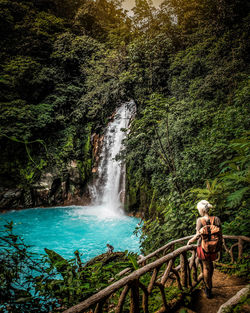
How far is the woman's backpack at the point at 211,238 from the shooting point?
2393 millimetres

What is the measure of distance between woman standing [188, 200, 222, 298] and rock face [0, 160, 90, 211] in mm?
12274

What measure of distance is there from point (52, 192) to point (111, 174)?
15.4 ft

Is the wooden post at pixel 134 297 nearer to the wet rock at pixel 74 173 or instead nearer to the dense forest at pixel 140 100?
the dense forest at pixel 140 100

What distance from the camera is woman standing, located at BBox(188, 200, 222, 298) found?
2398 millimetres

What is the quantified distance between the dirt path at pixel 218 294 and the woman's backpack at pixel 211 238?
71 centimetres

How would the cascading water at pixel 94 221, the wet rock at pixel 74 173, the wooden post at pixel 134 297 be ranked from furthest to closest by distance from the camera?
1. the wet rock at pixel 74 173
2. the cascading water at pixel 94 221
3. the wooden post at pixel 134 297

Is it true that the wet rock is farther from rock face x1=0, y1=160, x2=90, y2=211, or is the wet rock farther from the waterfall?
the waterfall

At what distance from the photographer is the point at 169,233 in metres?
4.54

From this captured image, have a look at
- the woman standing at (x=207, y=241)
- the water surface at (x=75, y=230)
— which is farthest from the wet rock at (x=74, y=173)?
the woman standing at (x=207, y=241)

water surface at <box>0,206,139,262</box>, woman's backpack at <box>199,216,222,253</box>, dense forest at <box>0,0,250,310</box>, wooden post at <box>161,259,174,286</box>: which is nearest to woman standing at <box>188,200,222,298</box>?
woman's backpack at <box>199,216,222,253</box>

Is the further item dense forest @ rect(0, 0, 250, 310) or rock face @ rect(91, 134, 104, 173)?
rock face @ rect(91, 134, 104, 173)

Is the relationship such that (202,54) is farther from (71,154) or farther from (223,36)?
(71,154)

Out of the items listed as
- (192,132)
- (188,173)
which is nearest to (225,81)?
(192,132)

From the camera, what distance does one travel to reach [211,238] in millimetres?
2400
